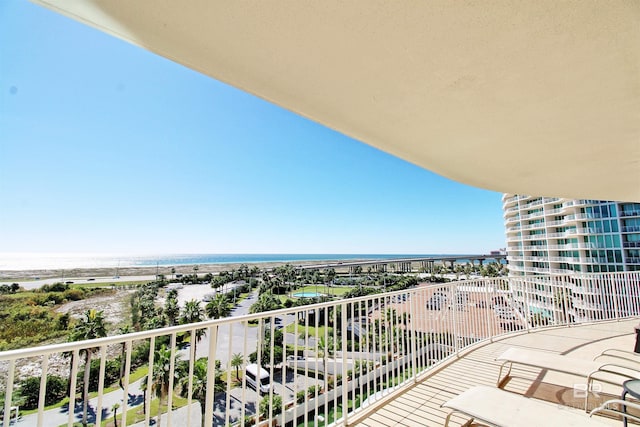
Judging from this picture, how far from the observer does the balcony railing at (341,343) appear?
147 centimetres

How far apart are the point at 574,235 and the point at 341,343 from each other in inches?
1724

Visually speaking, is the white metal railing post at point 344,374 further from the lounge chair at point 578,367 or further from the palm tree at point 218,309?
the palm tree at point 218,309

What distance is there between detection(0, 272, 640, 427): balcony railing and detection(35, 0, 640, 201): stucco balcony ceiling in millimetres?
1554

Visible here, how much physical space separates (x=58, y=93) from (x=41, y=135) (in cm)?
673

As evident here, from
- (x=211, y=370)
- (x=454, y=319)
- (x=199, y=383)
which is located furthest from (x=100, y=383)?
(x=199, y=383)

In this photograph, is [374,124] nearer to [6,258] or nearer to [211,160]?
[211,160]

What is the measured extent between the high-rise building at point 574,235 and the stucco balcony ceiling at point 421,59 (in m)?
29.4

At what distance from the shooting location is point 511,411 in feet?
6.48

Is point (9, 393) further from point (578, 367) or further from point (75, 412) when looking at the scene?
point (75, 412)

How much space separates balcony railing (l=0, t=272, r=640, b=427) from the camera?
4.83 ft

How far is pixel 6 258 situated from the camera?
4541 centimetres

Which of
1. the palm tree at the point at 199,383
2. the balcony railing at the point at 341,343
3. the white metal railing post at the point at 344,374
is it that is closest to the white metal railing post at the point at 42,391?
the balcony railing at the point at 341,343

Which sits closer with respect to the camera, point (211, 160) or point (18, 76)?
point (18, 76)

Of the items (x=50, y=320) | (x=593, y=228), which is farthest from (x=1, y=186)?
(x=593, y=228)
